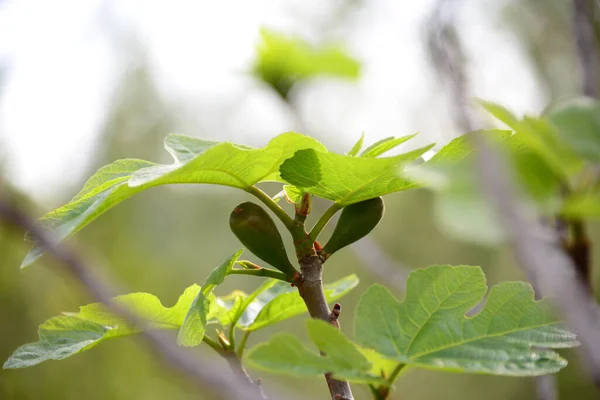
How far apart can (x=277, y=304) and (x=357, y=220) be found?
146 mm

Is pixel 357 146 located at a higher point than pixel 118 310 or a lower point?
higher

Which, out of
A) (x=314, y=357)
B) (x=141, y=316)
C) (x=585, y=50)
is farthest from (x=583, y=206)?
(x=585, y=50)

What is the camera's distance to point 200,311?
0.47 m

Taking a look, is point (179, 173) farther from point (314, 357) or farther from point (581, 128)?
point (581, 128)

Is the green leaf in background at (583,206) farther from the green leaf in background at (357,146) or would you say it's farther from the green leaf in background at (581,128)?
the green leaf in background at (357,146)

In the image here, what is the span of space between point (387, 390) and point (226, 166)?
8.6 inches

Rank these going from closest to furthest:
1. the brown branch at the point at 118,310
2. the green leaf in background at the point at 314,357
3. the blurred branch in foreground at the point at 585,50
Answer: the brown branch at the point at 118,310, the green leaf in background at the point at 314,357, the blurred branch in foreground at the point at 585,50

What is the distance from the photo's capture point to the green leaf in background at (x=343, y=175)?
46 centimetres

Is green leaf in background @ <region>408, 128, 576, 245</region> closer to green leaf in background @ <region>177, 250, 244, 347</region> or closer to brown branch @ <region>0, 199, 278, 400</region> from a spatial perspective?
brown branch @ <region>0, 199, 278, 400</region>

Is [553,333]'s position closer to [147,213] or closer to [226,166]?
[226,166]

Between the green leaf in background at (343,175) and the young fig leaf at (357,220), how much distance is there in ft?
0.07

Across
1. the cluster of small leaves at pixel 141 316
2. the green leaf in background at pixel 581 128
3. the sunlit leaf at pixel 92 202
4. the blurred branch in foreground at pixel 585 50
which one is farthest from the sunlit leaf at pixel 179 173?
the blurred branch in foreground at pixel 585 50

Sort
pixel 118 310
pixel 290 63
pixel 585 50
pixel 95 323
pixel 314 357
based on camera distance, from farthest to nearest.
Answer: pixel 290 63
pixel 585 50
pixel 95 323
pixel 314 357
pixel 118 310

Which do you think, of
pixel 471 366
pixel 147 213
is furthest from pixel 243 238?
pixel 147 213
